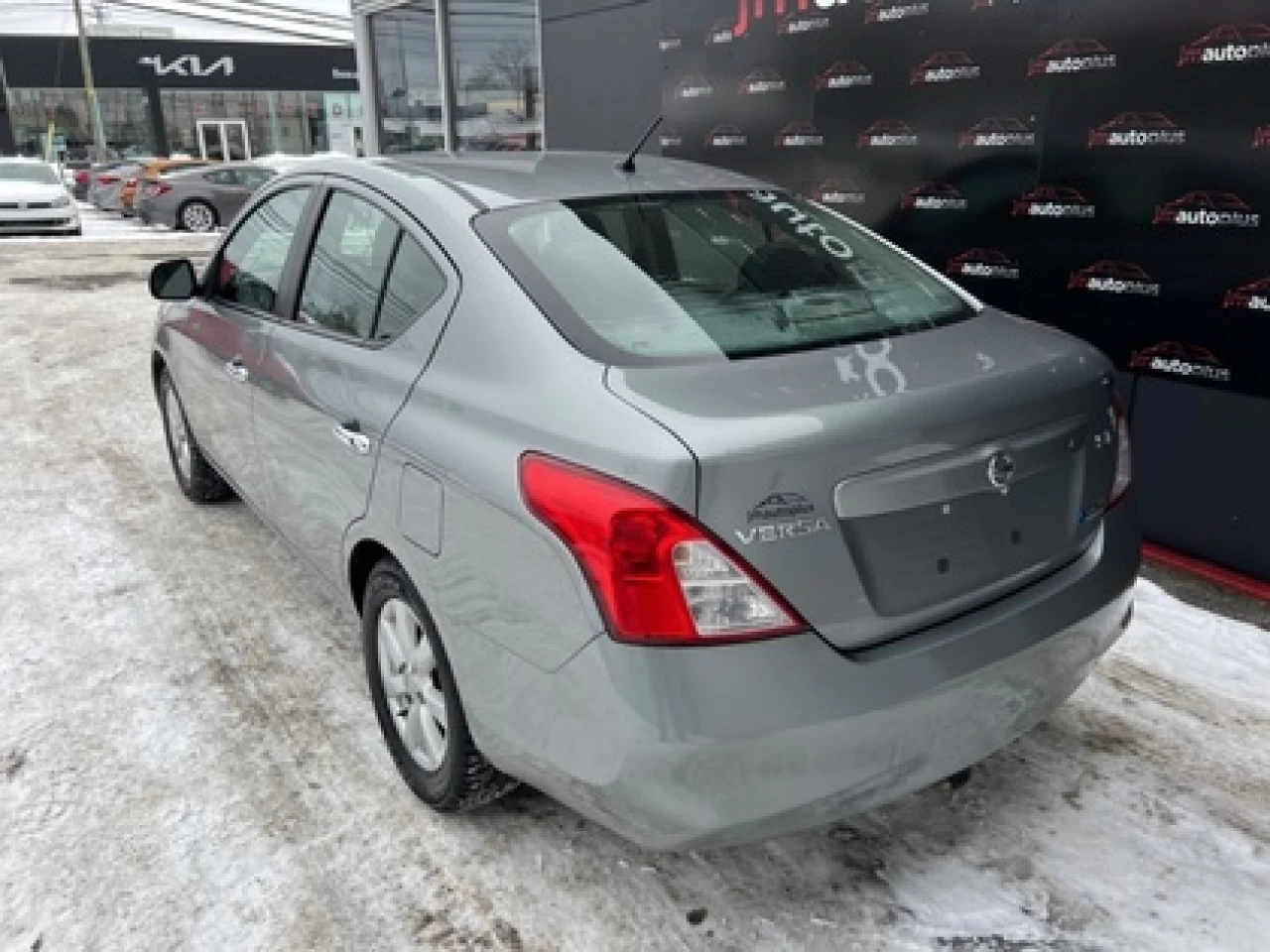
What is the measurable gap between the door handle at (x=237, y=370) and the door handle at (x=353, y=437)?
0.89 metres

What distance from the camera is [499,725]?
2.12 meters

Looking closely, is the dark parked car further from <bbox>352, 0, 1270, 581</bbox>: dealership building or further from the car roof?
the car roof

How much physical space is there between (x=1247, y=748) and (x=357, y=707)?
256 centimetres

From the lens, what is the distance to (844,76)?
17.7 feet

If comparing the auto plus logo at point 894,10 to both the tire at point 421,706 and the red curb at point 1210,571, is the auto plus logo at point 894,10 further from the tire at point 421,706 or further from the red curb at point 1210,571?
the tire at point 421,706

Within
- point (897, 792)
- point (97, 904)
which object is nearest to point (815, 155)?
point (897, 792)

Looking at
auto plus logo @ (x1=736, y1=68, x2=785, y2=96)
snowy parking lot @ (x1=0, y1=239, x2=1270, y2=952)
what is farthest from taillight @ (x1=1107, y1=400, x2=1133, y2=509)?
auto plus logo @ (x1=736, y1=68, x2=785, y2=96)

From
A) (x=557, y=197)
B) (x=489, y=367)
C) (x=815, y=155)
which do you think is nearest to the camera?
(x=489, y=367)

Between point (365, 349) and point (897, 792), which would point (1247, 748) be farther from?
point (365, 349)

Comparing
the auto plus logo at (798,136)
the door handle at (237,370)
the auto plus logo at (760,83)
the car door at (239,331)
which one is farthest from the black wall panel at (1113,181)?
the door handle at (237,370)

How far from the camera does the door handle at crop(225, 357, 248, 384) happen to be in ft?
11.1

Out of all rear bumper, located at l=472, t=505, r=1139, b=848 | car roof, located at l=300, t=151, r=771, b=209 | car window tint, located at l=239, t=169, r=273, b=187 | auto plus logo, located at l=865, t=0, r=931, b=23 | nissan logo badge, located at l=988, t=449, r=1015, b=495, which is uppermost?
auto plus logo, located at l=865, t=0, r=931, b=23

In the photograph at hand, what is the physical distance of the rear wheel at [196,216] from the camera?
62.8 feet

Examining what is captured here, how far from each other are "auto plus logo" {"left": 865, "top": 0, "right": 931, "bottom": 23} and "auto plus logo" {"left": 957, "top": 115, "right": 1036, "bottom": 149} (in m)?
0.64
